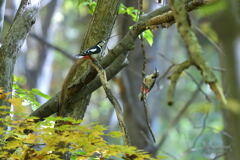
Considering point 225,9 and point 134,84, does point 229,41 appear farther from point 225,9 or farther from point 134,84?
point 134,84

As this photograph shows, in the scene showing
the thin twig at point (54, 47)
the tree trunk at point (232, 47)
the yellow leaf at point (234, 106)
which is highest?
the thin twig at point (54, 47)

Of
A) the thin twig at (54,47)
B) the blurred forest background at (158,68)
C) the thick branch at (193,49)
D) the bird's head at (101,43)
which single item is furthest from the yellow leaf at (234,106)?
the thin twig at (54,47)

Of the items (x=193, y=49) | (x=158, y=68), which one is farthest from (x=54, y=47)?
(x=193, y=49)

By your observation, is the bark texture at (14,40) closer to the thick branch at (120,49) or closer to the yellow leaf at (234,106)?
the thick branch at (120,49)

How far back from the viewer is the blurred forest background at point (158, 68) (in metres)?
0.74

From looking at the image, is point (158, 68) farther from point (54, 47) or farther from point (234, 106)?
point (234, 106)

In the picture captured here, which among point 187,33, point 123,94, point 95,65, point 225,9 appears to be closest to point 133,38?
point 95,65

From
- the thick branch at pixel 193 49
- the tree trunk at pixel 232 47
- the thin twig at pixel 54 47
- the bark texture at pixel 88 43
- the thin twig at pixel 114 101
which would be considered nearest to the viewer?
the tree trunk at pixel 232 47

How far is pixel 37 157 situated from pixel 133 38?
944 mm

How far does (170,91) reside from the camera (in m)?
1.20

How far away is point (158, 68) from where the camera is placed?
691 cm

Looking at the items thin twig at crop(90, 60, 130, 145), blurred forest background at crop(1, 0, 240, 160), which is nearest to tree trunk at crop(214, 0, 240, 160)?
blurred forest background at crop(1, 0, 240, 160)

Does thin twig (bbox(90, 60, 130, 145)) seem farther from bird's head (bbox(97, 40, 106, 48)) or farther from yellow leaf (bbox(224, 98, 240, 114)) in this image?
yellow leaf (bbox(224, 98, 240, 114))

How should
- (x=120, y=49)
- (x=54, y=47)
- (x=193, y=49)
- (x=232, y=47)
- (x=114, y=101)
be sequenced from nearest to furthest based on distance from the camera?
(x=232, y=47) → (x=193, y=49) → (x=114, y=101) → (x=120, y=49) → (x=54, y=47)
